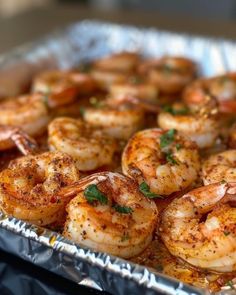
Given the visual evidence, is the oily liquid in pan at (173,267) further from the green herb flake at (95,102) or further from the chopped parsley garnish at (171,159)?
the green herb flake at (95,102)

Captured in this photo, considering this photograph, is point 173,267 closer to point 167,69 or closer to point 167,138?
point 167,138

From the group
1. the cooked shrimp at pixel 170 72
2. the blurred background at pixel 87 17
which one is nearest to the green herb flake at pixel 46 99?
the cooked shrimp at pixel 170 72

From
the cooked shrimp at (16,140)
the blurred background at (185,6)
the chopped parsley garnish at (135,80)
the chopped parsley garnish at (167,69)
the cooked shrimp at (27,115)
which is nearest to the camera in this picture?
the cooked shrimp at (16,140)

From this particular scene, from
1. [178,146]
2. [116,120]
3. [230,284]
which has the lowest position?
[230,284]

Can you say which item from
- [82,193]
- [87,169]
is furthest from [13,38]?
[82,193]

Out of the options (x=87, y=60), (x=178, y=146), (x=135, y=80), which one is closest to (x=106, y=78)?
(x=135, y=80)

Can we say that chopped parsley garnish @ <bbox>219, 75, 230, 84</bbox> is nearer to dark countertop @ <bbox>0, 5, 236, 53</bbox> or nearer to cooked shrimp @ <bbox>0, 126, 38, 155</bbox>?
dark countertop @ <bbox>0, 5, 236, 53</bbox>

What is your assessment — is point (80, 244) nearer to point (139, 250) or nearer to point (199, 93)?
point (139, 250)
